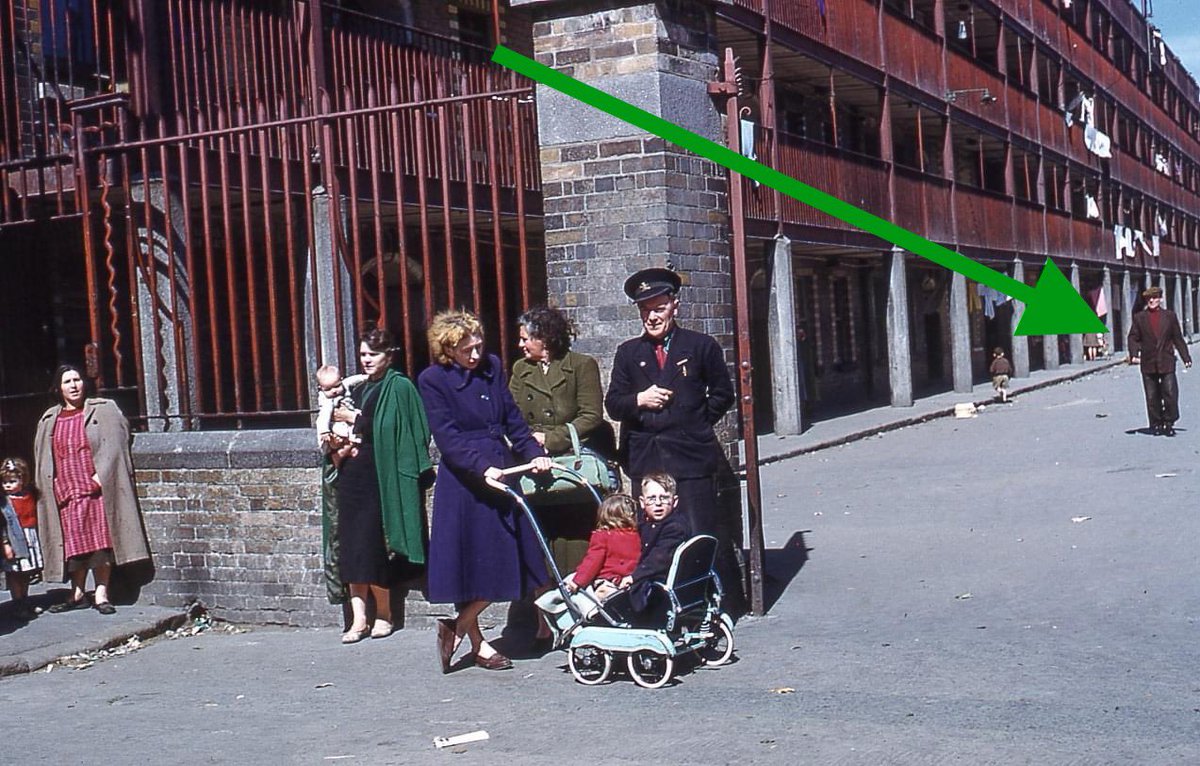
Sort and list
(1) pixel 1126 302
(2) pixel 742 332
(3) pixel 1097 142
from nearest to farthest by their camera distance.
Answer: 1. (2) pixel 742 332
2. (3) pixel 1097 142
3. (1) pixel 1126 302

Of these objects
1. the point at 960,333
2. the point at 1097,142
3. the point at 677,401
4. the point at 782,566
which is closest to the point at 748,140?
the point at 960,333

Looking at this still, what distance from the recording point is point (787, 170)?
22031 millimetres

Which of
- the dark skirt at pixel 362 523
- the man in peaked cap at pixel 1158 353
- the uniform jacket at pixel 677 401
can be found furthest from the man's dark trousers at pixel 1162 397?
the dark skirt at pixel 362 523

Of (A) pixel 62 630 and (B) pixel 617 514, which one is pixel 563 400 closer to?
(B) pixel 617 514

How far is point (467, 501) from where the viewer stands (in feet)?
23.3

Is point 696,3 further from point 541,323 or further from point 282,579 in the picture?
point 282,579

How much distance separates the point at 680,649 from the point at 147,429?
429 cm

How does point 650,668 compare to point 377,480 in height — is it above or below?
below

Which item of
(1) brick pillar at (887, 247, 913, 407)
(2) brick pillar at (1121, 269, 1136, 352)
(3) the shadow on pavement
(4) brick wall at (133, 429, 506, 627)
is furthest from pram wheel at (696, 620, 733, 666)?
(2) brick pillar at (1121, 269, 1136, 352)

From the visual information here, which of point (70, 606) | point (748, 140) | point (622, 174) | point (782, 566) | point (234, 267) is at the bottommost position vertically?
point (782, 566)

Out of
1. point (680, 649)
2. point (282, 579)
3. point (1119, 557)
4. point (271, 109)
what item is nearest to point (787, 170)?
point (271, 109)

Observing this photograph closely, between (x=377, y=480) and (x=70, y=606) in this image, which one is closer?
(x=377, y=480)

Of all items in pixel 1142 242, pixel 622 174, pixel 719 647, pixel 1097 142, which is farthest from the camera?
pixel 1142 242

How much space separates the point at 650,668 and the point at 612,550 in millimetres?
623
